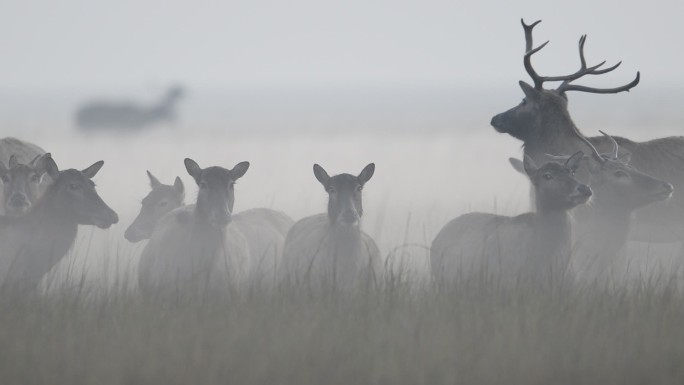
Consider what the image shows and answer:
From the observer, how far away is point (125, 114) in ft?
175

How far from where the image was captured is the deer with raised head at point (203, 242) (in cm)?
1091

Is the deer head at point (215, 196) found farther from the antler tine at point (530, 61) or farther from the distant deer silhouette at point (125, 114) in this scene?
the distant deer silhouette at point (125, 114)

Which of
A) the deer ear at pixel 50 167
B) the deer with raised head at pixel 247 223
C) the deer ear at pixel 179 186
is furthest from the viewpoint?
the deer ear at pixel 179 186

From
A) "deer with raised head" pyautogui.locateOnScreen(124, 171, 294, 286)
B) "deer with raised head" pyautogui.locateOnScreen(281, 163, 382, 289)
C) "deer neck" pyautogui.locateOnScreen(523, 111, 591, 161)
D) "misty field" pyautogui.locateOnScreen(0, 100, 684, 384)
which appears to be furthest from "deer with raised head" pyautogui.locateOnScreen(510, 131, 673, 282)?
"deer with raised head" pyautogui.locateOnScreen(124, 171, 294, 286)

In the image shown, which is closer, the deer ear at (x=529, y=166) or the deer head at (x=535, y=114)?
the deer ear at (x=529, y=166)

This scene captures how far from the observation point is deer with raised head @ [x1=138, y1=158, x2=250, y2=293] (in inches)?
430

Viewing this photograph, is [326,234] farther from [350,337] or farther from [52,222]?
[350,337]

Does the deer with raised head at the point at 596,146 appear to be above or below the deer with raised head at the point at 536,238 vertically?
above

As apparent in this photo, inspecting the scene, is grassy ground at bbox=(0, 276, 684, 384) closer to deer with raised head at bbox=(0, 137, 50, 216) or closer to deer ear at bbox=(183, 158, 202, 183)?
deer ear at bbox=(183, 158, 202, 183)

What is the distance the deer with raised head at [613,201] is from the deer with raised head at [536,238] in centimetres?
122

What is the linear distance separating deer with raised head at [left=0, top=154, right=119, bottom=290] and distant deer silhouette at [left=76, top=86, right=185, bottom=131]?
41871mm

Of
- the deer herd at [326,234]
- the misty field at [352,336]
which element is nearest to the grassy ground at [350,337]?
the misty field at [352,336]

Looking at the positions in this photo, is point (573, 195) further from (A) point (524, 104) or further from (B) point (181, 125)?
(B) point (181, 125)

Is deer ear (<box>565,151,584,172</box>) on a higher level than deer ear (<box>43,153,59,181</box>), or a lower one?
higher
